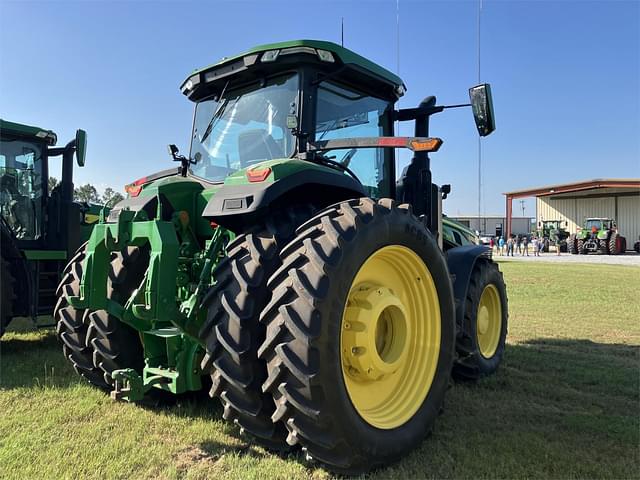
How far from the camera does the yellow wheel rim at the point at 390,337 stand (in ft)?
9.23

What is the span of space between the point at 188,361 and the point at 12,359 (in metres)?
3.52

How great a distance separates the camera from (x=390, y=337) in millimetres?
3182

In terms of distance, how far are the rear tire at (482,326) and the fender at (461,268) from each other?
117 millimetres

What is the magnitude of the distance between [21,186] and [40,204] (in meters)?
0.33

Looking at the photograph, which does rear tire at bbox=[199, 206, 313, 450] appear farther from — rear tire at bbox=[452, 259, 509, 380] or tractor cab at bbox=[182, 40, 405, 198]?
rear tire at bbox=[452, 259, 509, 380]

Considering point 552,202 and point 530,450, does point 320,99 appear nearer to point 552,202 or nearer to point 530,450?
point 530,450

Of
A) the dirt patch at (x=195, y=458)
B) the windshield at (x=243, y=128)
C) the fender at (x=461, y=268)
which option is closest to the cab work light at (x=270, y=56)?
the windshield at (x=243, y=128)

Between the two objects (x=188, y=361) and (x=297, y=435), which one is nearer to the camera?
(x=297, y=435)

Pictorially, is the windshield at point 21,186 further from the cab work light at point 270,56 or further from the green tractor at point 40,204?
the cab work light at point 270,56

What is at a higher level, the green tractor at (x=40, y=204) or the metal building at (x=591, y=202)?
the metal building at (x=591, y=202)

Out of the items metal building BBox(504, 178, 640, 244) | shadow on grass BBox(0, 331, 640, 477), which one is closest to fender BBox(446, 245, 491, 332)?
shadow on grass BBox(0, 331, 640, 477)

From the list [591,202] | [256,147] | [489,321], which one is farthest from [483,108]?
[591,202]

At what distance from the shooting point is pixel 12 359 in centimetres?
530

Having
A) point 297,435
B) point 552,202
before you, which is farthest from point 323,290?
point 552,202
